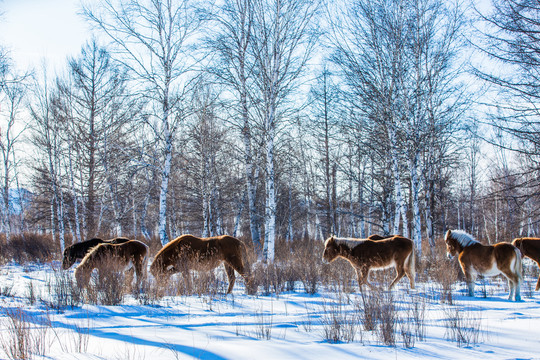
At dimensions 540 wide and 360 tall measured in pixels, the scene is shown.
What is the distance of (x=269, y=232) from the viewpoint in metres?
10.4

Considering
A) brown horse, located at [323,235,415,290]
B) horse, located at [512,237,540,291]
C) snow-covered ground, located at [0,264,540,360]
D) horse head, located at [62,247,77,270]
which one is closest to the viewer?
snow-covered ground, located at [0,264,540,360]

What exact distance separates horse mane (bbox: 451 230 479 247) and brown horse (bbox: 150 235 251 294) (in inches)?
170

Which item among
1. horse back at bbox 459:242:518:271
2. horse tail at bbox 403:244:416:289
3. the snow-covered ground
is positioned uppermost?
horse back at bbox 459:242:518:271

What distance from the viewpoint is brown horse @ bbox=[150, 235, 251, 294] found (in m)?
7.55

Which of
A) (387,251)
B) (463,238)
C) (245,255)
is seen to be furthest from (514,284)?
(245,255)

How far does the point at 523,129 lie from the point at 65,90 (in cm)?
1801

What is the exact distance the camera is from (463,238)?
7.61 m

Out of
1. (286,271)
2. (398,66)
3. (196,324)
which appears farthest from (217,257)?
(398,66)

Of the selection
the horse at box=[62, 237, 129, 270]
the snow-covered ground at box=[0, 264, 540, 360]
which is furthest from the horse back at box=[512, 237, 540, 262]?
the horse at box=[62, 237, 129, 270]

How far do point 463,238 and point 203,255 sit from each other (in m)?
5.23

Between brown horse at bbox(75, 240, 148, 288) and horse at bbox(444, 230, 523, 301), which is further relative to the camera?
brown horse at bbox(75, 240, 148, 288)

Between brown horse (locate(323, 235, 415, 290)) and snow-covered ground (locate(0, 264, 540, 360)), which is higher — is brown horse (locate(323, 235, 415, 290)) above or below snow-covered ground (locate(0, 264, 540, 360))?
above

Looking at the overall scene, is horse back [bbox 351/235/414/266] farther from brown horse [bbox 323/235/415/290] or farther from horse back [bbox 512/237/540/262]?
horse back [bbox 512/237/540/262]

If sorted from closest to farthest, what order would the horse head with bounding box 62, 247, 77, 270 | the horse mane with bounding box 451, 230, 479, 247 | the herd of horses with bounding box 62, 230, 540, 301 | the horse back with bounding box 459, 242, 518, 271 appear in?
the horse back with bounding box 459, 242, 518, 271 < the herd of horses with bounding box 62, 230, 540, 301 < the horse mane with bounding box 451, 230, 479, 247 < the horse head with bounding box 62, 247, 77, 270
